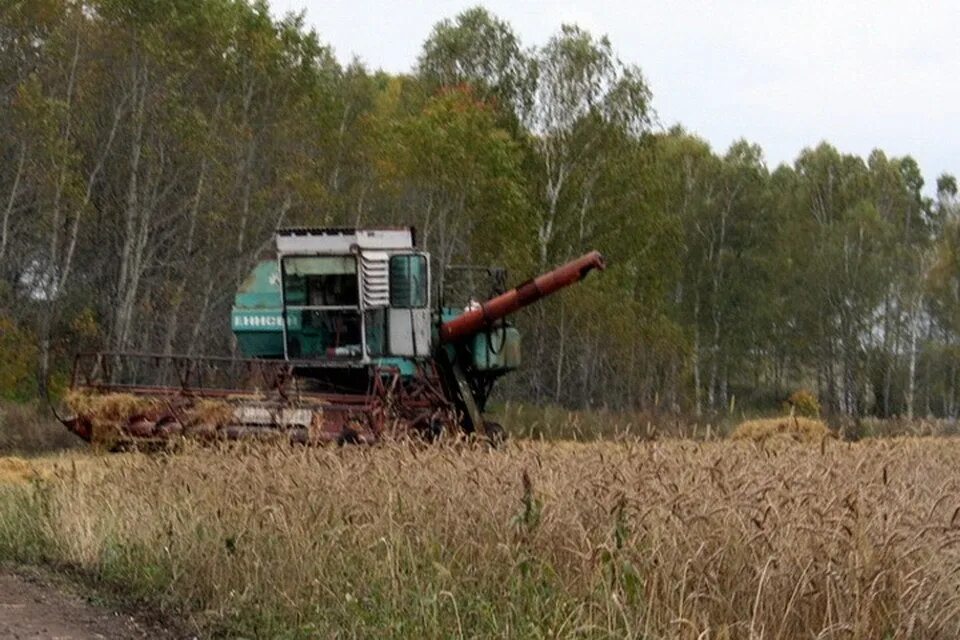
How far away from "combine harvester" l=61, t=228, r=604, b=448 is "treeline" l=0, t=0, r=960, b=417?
9.21 m

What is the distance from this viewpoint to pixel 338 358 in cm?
1984

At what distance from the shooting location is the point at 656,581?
6.06 m

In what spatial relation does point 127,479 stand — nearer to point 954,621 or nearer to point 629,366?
point 954,621

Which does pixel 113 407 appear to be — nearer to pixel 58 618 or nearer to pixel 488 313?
pixel 488 313

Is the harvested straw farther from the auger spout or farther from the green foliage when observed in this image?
the green foliage

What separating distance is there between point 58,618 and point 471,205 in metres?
33.2

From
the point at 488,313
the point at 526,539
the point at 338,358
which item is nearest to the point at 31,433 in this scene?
the point at 338,358

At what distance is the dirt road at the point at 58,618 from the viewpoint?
784 cm

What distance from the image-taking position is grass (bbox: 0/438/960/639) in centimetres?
577

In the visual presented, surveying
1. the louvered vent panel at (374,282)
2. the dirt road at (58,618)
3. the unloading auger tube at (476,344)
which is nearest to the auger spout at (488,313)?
the unloading auger tube at (476,344)

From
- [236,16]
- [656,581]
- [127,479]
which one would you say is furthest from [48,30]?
[656,581]

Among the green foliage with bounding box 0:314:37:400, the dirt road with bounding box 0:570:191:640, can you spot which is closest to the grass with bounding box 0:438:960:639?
the dirt road with bounding box 0:570:191:640

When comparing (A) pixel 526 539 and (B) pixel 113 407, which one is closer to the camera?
(A) pixel 526 539

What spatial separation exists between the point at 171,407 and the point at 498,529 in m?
11.1
